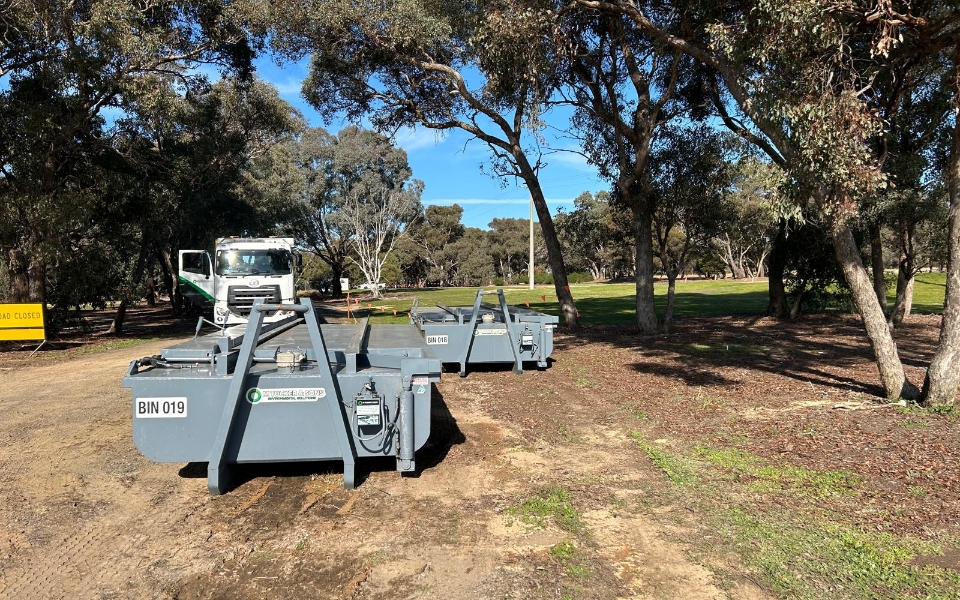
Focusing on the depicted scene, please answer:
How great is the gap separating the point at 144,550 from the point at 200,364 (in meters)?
1.61

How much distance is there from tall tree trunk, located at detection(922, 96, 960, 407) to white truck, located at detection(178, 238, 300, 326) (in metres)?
14.8

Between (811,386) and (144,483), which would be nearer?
(144,483)

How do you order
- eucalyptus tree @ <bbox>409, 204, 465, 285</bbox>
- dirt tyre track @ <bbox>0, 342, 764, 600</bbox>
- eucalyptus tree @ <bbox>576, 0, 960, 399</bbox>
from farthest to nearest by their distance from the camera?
eucalyptus tree @ <bbox>409, 204, 465, 285</bbox> → eucalyptus tree @ <bbox>576, 0, 960, 399</bbox> → dirt tyre track @ <bbox>0, 342, 764, 600</bbox>

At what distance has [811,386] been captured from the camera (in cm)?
905

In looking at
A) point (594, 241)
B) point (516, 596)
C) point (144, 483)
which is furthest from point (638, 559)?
point (594, 241)

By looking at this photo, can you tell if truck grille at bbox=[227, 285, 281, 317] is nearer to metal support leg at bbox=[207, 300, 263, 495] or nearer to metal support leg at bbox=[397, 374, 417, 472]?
metal support leg at bbox=[207, 300, 263, 495]

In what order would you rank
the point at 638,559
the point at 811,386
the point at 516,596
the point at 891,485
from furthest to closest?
the point at 811,386 < the point at 891,485 < the point at 638,559 < the point at 516,596

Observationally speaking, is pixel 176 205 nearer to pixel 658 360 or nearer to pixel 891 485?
Answer: pixel 658 360

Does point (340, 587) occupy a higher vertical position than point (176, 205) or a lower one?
lower

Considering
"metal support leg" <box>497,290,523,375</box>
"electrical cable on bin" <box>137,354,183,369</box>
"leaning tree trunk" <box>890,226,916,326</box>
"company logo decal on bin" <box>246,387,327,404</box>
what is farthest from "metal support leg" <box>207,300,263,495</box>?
"leaning tree trunk" <box>890,226,916,326</box>

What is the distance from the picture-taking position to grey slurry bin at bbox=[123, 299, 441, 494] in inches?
183

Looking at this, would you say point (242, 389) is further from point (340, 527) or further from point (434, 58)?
point (434, 58)

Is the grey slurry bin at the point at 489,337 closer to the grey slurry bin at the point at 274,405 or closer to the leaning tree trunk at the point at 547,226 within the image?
the grey slurry bin at the point at 274,405

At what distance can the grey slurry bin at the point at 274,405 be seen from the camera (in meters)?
4.66
